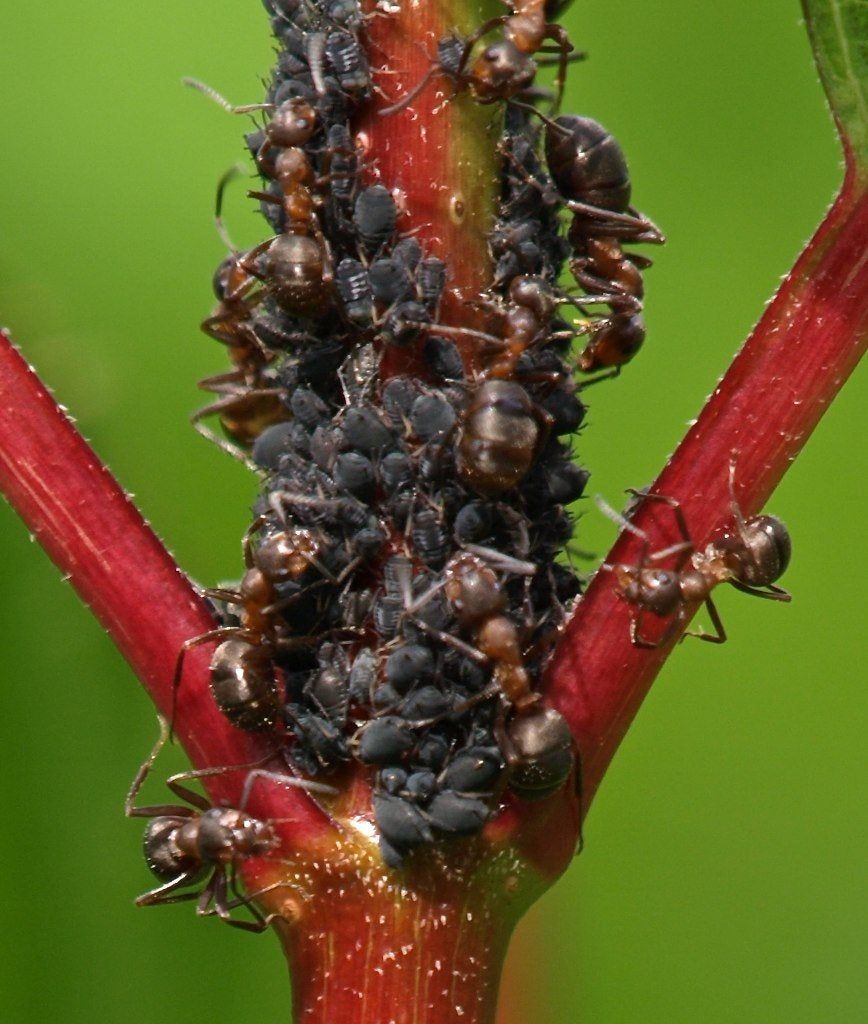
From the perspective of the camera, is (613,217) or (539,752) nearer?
(539,752)

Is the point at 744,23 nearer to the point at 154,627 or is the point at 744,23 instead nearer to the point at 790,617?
the point at 790,617

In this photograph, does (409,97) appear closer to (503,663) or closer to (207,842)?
(503,663)

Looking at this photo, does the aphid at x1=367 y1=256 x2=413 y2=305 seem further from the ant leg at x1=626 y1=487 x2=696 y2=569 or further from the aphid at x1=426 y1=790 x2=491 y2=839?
the aphid at x1=426 y1=790 x2=491 y2=839

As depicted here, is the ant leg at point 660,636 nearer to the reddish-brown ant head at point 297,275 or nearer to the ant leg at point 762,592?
the ant leg at point 762,592

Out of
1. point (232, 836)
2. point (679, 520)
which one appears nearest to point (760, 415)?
point (679, 520)

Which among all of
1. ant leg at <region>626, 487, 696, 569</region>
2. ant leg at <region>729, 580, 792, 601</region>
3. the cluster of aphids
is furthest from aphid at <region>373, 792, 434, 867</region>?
ant leg at <region>729, 580, 792, 601</region>

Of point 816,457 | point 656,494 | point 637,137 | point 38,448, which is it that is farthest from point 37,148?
point 656,494

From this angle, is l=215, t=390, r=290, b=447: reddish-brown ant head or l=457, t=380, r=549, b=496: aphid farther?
l=215, t=390, r=290, b=447: reddish-brown ant head
